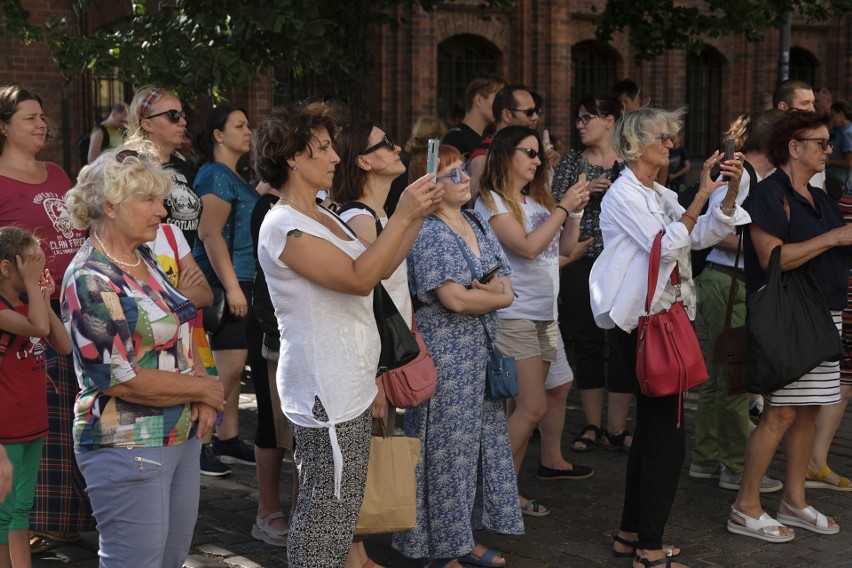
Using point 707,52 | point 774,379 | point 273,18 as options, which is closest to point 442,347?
point 774,379

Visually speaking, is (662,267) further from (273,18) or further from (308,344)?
(273,18)

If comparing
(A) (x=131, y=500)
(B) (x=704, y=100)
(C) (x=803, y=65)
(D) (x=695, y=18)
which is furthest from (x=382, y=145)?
(C) (x=803, y=65)

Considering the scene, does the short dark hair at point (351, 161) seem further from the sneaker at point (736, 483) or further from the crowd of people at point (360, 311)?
the sneaker at point (736, 483)

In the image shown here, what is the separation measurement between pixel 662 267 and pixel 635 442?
842mm

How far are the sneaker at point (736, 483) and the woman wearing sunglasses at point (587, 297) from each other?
2.77 feet

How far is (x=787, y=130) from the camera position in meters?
5.76

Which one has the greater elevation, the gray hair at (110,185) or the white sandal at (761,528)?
the gray hair at (110,185)

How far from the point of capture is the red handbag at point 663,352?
501cm

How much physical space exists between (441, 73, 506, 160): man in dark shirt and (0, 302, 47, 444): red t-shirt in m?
3.98

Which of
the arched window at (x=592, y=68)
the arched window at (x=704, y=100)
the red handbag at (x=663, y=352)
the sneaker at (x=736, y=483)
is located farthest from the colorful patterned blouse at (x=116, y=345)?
the arched window at (x=704, y=100)

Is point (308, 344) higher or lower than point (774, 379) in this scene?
higher

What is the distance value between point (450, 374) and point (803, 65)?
21.1 metres

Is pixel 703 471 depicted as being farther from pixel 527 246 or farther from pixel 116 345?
pixel 116 345

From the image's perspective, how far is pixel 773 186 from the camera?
18.5 ft
